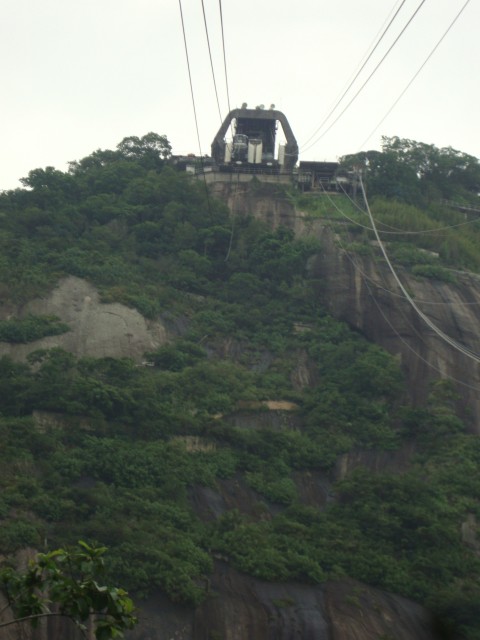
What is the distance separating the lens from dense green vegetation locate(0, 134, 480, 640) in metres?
31.6

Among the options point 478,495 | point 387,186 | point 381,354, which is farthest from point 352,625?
point 387,186

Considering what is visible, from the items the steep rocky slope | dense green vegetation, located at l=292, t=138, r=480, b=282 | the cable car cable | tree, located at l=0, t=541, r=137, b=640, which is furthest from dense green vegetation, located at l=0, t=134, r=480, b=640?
tree, located at l=0, t=541, r=137, b=640

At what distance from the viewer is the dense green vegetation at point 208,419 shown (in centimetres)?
3158

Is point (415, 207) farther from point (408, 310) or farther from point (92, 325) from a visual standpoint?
point (92, 325)

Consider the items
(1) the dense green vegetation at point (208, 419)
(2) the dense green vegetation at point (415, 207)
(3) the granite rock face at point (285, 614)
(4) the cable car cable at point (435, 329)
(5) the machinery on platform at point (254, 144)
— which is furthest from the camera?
(5) the machinery on platform at point (254, 144)

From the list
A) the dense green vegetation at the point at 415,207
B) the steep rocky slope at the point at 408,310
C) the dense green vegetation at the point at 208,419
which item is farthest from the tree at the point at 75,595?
the dense green vegetation at the point at 415,207

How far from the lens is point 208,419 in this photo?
38.7m

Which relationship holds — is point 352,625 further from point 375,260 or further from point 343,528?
point 375,260

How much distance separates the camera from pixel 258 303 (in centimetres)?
4816

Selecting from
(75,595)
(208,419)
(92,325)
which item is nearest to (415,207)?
(92,325)

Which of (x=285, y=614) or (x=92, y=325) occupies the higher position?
(x=92, y=325)

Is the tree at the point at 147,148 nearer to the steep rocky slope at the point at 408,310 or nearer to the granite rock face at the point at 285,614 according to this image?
the steep rocky slope at the point at 408,310

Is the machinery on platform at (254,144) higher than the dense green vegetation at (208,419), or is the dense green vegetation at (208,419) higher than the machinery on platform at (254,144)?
the machinery on platform at (254,144)

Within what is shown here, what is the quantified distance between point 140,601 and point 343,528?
802 cm
